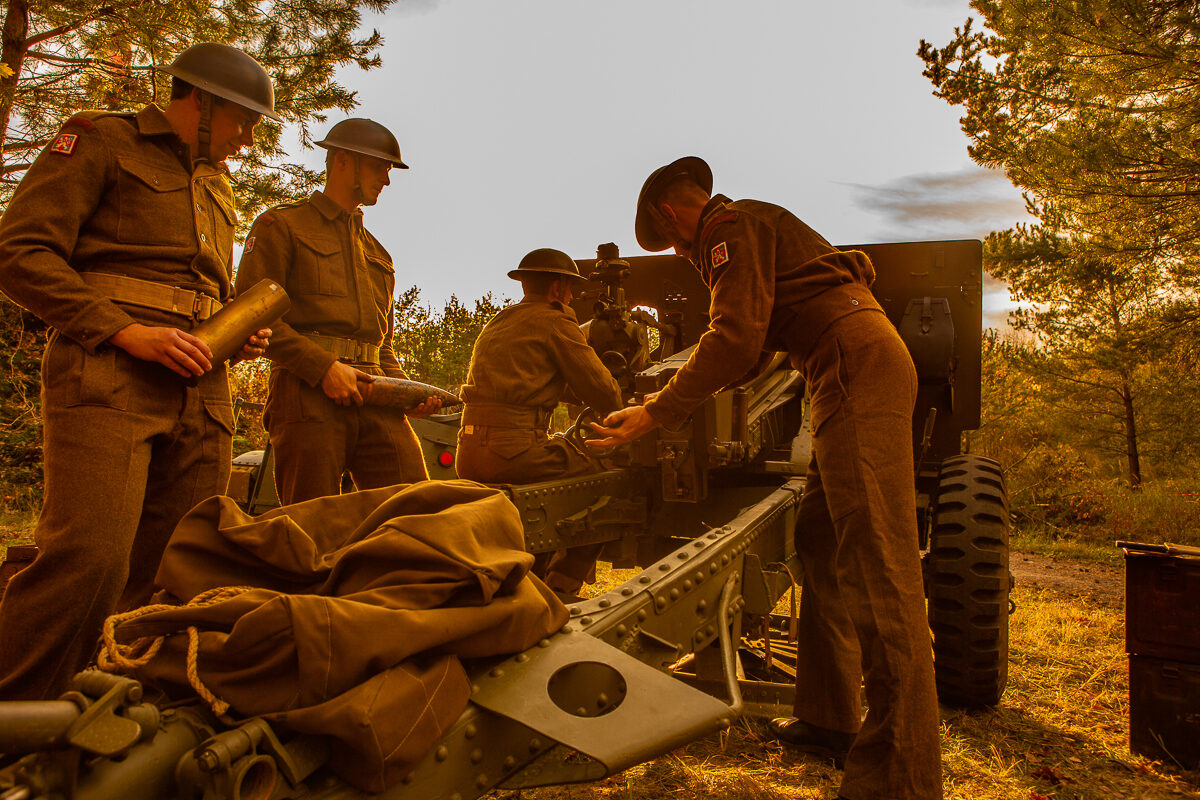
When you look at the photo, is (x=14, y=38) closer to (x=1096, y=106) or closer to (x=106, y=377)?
(x=106, y=377)

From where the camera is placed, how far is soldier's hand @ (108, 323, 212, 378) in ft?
7.28

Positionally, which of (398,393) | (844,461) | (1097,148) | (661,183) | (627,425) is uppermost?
(1097,148)

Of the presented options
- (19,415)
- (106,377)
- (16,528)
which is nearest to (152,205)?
(106,377)

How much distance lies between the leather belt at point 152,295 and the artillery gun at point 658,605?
1.42m

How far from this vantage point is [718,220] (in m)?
2.77

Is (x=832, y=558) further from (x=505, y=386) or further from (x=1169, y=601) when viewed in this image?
(x=505, y=386)

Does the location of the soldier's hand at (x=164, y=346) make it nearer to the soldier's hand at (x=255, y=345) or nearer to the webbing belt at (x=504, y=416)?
the soldier's hand at (x=255, y=345)

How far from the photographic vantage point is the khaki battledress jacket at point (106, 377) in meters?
2.07

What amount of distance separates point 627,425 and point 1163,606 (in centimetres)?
227

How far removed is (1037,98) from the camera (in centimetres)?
1113

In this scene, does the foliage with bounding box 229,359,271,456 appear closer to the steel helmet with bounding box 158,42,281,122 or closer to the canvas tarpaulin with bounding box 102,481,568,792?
the steel helmet with bounding box 158,42,281,122

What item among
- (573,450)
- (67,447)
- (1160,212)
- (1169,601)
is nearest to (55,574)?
(67,447)

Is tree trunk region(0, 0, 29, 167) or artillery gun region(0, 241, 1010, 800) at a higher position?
tree trunk region(0, 0, 29, 167)

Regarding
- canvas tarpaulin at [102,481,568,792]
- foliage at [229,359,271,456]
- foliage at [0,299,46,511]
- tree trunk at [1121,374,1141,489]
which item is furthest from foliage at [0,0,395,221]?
tree trunk at [1121,374,1141,489]
